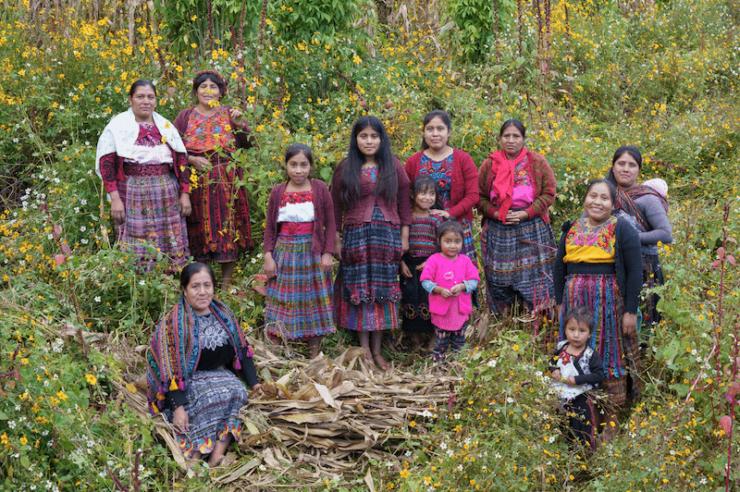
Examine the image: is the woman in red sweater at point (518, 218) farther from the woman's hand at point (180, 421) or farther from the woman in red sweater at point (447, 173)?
the woman's hand at point (180, 421)

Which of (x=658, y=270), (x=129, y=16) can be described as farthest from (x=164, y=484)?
(x=129, y=16)

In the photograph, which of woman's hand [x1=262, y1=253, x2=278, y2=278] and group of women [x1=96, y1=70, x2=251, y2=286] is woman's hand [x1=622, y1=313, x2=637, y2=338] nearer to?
woman's hand [x1=262, y1=253, x2=278, y2=278]

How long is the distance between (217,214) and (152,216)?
1.59 feet

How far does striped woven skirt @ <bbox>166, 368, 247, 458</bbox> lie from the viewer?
4977 millimetres

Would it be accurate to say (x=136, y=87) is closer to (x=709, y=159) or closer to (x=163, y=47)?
(x=163, y=47)

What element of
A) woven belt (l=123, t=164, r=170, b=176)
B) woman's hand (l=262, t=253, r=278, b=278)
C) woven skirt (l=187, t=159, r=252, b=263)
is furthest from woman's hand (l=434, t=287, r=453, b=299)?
woven belt (l=123, t=164, r=170, b=176)

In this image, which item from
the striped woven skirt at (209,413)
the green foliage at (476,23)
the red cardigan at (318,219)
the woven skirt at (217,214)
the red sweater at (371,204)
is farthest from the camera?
the green foliage at (476,23)

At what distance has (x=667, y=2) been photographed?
13.8 m

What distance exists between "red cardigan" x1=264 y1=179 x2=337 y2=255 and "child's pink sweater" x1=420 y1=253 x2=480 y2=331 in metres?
0.64

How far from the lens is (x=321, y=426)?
5.08 metres

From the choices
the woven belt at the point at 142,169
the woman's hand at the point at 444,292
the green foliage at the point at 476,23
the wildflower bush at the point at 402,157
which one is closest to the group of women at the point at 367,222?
the woven belt at the point at 142,169

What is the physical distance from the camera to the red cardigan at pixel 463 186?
20.5ft

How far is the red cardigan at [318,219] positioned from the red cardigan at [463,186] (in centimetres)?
64

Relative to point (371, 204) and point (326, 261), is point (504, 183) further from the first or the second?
point (326, 261)
